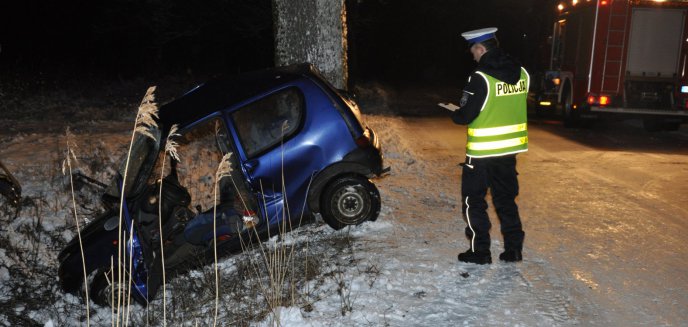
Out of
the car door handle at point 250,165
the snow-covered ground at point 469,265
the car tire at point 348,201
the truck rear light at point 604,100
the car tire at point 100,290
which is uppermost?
the truck rear light at point 604,100

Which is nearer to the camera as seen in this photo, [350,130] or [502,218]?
[502,218]

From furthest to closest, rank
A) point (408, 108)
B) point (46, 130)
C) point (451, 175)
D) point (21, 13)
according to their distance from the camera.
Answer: point (21, 13)
point (408, 108)
point (46, 130)
point (451, 175)

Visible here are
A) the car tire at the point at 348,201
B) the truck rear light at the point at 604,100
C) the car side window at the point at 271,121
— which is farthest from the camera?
the truck rear light at the point at 604,100

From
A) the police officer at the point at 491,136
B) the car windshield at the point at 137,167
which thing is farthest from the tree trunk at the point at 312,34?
the police officer at the point at 491,136

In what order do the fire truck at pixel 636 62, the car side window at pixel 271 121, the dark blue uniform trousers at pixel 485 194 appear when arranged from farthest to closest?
the fire truck at pixel 636 62
the car side window at pixel 271 121
the dark blue uniform trousers at pixel 485 194

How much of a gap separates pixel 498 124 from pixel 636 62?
10957mm

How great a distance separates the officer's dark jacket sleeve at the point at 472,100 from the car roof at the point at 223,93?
67.8 inches

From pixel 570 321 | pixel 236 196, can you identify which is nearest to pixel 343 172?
pixel 236 196

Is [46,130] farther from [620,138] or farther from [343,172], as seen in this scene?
[620,138]

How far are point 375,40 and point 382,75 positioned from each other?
8.46 feet

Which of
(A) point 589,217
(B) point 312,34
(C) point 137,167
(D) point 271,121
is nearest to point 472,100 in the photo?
(D) point 271,121

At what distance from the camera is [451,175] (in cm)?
920

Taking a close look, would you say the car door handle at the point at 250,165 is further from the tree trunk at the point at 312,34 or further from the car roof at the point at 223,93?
the tree trunk at the point at 312,34

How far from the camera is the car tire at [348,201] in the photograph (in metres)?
6.14
